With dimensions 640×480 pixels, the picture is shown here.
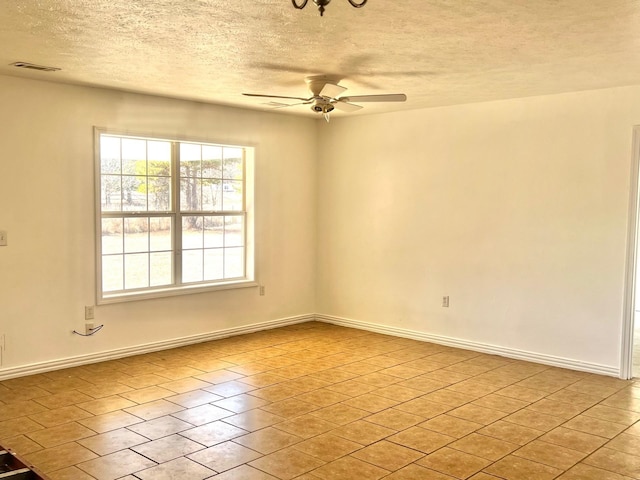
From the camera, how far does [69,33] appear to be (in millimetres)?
3465

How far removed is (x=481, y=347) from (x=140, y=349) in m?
3.24

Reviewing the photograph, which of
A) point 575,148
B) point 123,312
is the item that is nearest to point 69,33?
point 123,312

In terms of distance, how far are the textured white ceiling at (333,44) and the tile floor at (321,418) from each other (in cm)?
238

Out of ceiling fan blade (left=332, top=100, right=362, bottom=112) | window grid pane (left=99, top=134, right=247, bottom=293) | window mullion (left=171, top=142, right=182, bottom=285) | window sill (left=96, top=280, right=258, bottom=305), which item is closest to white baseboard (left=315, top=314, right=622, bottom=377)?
window sill (left=96, top=280, right=258, bottom=305)

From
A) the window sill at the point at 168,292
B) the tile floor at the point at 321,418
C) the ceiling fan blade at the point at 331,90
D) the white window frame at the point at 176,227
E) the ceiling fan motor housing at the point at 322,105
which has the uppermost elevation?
the ceiling fan blade at the point at 331,90

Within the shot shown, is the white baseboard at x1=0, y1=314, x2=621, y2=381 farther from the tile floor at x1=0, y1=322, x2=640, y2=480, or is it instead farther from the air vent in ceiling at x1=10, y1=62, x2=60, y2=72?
the air vent in ceiling at x1=10, y1=62, x2=60, y2=72

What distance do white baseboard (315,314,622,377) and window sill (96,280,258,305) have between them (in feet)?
3.99

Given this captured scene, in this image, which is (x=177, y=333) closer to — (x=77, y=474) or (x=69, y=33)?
(x=77, y=474)

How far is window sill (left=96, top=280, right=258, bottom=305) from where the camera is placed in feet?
17.7

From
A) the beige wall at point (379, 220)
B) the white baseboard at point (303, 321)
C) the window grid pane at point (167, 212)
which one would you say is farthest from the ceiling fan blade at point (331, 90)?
the white baseboard at point (303, 321)

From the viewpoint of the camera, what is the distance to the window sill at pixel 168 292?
539 cm

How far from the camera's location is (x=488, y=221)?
19.0 feet

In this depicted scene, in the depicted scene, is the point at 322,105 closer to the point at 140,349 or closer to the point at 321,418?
the point at 321,418

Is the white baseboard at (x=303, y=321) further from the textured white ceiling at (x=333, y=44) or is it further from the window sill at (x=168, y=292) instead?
the textured white ceiling at (x=333, y=44)
